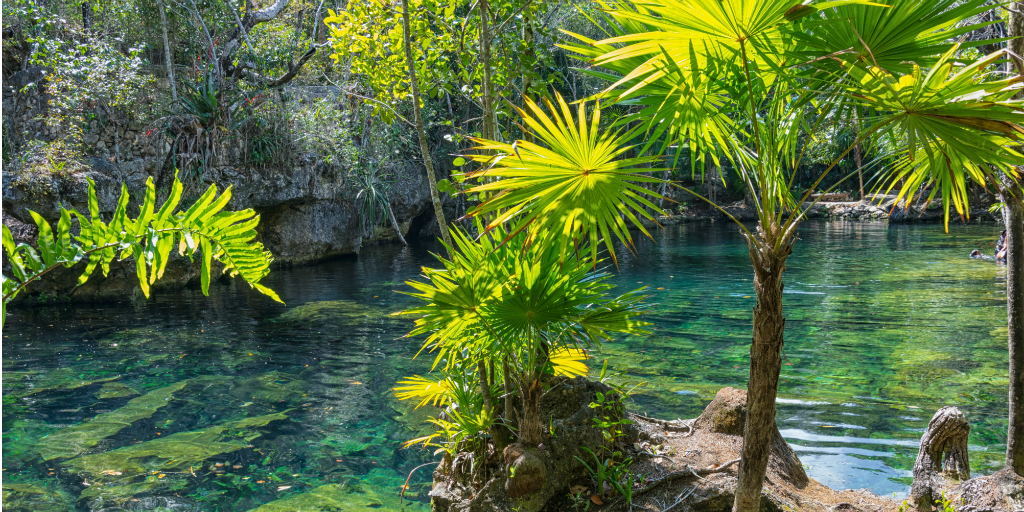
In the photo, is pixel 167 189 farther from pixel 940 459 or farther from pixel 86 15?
pixel 940 459

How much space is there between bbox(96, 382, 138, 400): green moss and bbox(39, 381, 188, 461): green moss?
247mm

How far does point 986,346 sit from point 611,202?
7.84 meters

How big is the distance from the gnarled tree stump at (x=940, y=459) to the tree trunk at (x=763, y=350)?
64.5 inches

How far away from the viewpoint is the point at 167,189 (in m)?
14.5

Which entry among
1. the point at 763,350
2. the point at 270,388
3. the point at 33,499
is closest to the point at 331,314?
the point at 270,388

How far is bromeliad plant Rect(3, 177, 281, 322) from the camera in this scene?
2.06 metres

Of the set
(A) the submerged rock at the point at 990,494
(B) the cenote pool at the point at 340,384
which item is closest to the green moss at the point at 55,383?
(B) the cenote pool at the point at 340,384

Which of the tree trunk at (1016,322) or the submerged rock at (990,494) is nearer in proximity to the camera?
the submerged rock at (990,494)

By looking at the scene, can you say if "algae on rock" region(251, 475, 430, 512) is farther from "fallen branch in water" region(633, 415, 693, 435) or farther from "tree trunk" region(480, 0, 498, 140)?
"tree trunk" region(480, 0, 498, 140)

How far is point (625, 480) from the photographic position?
3686 mm

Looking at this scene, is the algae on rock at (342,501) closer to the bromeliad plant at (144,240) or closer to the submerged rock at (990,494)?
the bromeliad plant at (144,240)

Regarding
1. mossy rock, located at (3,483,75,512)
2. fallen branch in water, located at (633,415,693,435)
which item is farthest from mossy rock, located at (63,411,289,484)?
fallen branch in water, located at (633,415,693,435)

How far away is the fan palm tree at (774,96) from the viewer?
227cm

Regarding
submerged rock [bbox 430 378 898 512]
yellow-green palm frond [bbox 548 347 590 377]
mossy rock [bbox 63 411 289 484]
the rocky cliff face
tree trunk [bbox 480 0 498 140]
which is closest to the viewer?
submerged rock [bbox 430 378 898 512]
